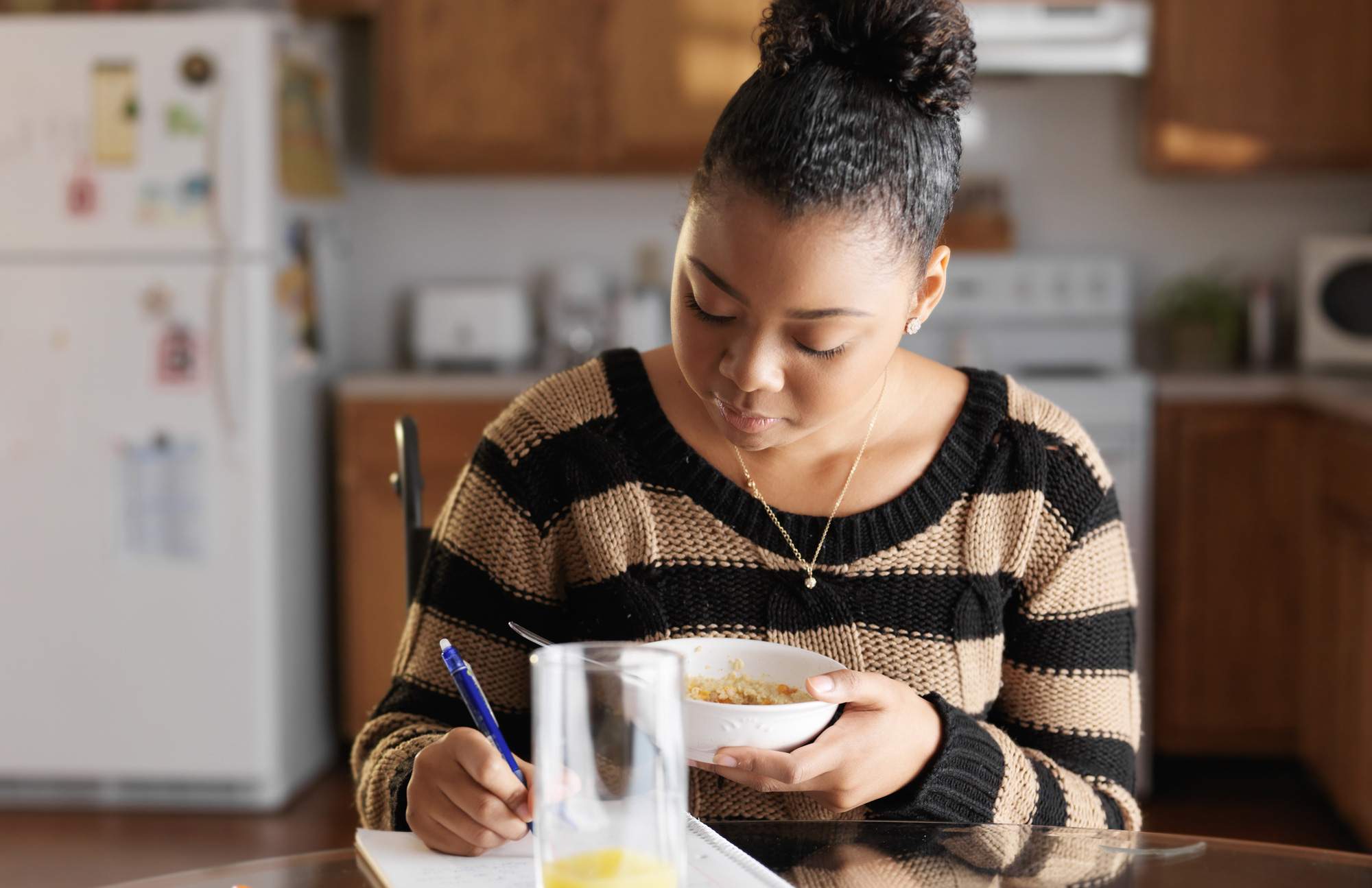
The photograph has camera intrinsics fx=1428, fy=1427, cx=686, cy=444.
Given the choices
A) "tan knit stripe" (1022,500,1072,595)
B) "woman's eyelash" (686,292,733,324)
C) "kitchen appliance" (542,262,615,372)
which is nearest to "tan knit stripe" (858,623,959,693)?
"tan knit stripe" (1022,500,1072,595)

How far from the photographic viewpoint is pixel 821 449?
1226 millimetres

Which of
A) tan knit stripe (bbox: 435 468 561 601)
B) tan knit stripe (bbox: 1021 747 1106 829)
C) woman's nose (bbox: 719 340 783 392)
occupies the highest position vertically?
woman's nose (bbox: 719 340 783 392)

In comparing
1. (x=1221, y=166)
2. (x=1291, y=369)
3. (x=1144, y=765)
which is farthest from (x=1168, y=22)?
(x=1144, y=765)

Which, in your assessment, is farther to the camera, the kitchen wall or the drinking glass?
the kitchen wall

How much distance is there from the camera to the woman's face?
960 millimetres

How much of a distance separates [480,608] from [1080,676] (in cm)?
50

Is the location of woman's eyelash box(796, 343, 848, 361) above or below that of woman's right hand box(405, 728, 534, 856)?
above

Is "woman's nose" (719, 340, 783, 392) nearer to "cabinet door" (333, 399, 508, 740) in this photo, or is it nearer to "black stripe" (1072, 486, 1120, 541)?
"black stripe" (1072, 486, 1120, 541)

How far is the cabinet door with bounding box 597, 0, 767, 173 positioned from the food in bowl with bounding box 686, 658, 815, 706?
2.49 meters

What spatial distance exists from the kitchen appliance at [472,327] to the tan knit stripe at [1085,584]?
244 cm

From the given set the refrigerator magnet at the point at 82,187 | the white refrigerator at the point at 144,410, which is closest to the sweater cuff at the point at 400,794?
the white refrigerator at the point at 144,410

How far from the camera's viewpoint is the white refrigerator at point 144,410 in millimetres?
2943

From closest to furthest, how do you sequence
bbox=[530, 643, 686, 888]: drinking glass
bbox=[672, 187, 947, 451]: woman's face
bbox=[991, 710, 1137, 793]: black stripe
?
bbox=[530, 643, 686, 888]: drinking glass
bbox=[672, 187, 947, 451]: woman's face
bbox=[991, 710, 1137, 793]: black stripe

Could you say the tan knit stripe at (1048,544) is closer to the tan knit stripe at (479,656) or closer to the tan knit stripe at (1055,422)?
the tan knit stripe at (1055,422)
